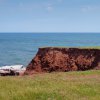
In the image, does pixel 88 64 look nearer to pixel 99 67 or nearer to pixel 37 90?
pixel 99 67

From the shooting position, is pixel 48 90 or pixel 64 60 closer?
pixel 48 90

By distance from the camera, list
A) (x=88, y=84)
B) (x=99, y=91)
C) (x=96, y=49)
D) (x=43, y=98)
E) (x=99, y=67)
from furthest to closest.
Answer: (x=96, y=49), (x=99, y=67), (x=88, y=84), (x=99, y=91), (x=43, y=98)

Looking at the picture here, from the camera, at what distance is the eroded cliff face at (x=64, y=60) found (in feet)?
148

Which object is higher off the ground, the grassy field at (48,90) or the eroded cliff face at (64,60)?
the grassy field at (48,90)

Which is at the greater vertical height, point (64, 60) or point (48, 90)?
point (48, 90)

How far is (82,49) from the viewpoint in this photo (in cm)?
4606

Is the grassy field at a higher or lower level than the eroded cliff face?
higher

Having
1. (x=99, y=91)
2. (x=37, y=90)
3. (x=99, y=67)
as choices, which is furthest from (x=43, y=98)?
(x=99, y=67)

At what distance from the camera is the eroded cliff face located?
45.1m

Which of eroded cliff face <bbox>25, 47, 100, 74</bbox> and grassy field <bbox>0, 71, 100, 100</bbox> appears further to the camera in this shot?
eroded cliff face <bbox>25, 47, 100, 74</bbox>

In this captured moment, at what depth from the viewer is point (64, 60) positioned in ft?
155

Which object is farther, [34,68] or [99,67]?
[34,68]

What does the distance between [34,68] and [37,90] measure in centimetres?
3028

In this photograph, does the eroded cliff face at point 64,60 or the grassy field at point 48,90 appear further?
the eroded cliff face at point 64,60
